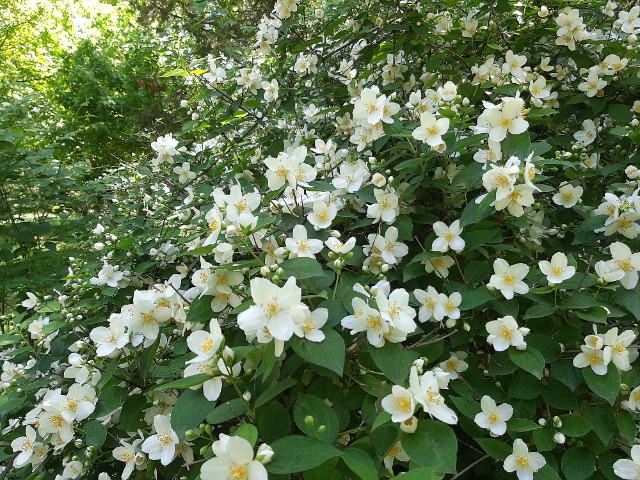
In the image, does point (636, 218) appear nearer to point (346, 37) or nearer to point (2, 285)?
point (346, 37)

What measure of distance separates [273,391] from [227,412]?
117 mm

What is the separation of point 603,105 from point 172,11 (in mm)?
8664

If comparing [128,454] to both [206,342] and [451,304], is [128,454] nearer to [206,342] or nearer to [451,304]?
[206,342]

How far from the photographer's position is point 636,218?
1.28 meters

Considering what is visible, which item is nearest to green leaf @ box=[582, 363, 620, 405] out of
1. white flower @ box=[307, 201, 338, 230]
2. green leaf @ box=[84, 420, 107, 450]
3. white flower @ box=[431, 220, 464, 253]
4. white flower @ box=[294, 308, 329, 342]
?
white flower @ box=[431, 220, 464, 253]

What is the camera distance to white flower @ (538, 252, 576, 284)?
1120mm

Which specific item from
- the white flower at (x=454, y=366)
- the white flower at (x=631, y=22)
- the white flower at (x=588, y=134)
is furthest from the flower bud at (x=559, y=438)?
the white flower at (x=631, y=22)

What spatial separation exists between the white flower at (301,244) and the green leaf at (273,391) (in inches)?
12.7

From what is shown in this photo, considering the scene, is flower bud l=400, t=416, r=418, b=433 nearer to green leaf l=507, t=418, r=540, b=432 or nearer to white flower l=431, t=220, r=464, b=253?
green leaf l=507, t=418, r=540, b=432

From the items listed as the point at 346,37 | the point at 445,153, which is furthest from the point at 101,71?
the point at 445,153

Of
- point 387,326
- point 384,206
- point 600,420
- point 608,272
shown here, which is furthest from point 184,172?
point 600,420

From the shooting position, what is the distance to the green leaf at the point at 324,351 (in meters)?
0.85

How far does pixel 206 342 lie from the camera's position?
97 cm

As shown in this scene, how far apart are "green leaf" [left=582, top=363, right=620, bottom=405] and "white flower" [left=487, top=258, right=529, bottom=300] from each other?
0.24 meters
